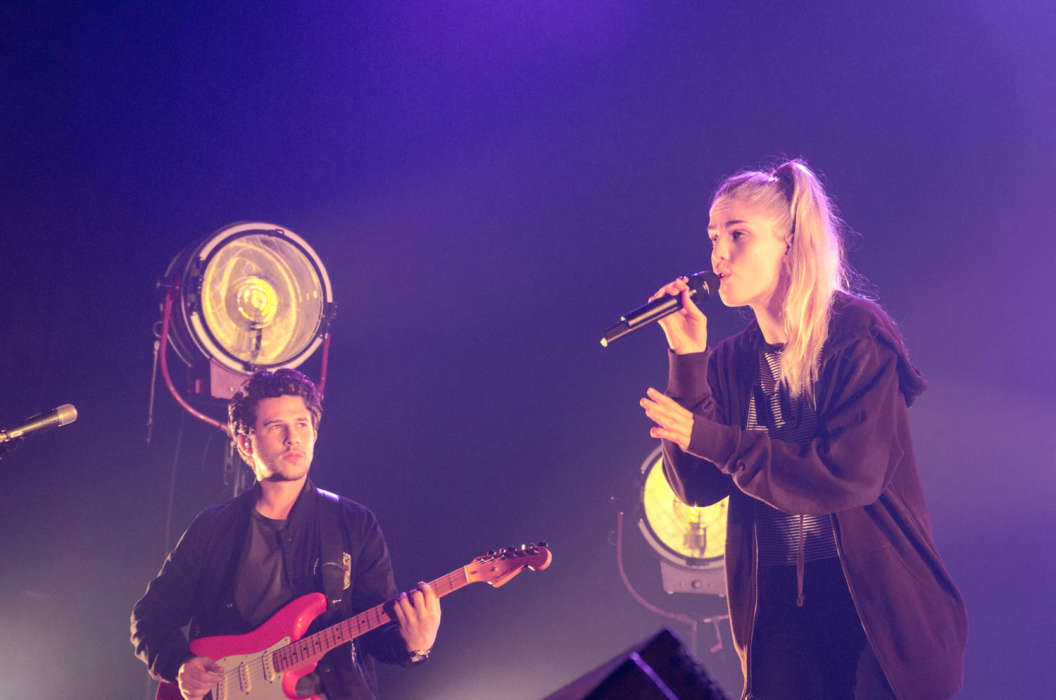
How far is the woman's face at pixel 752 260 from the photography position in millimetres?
2670

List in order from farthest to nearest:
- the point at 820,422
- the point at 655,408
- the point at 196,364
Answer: the point at 196,364, the point at 820,422, the point at 655,408

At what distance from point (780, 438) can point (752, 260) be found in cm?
53

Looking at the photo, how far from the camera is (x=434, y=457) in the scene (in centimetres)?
430

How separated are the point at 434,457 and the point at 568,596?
95 cm

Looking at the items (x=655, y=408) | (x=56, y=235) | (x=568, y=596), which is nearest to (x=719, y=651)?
(x=568, y=596)

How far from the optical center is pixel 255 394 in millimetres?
3223

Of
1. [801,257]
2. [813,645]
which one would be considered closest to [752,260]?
[801,257]

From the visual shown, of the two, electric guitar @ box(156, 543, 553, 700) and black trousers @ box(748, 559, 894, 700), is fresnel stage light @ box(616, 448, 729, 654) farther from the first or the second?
black trousers @ box(748, 559, 894, 700)

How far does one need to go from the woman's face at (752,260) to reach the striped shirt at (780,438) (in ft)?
0.61

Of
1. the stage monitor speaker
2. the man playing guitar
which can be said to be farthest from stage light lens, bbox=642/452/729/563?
the stage monitor speaker

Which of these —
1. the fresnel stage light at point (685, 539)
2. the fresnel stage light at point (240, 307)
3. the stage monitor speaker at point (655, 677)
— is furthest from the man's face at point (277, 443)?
the stage monitor speaker at point (655, 677)

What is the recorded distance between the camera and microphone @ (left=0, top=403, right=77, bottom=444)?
2398 mm

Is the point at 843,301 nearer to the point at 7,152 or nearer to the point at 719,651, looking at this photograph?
the point at 719,651

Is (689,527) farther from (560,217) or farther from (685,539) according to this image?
(560,217)
